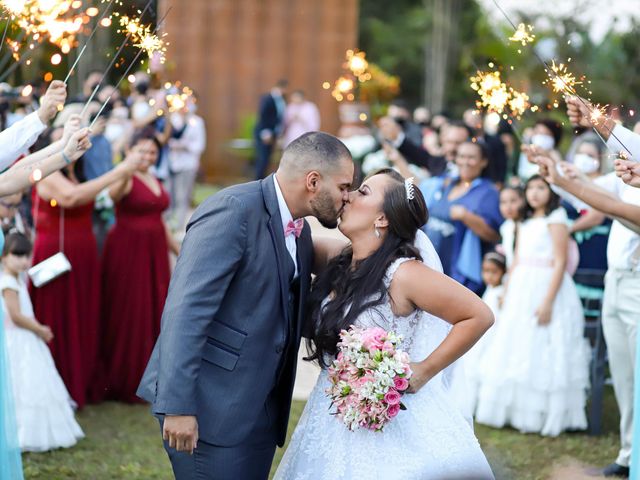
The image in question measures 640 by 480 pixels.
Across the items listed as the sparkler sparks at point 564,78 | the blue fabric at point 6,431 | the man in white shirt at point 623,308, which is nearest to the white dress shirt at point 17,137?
the blue fabric at point 6,431

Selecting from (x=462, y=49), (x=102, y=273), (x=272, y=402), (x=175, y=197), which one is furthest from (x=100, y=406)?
(x=462, y=49)

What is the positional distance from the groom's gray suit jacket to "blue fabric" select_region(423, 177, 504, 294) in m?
3.97

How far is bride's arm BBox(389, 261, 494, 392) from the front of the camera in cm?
380

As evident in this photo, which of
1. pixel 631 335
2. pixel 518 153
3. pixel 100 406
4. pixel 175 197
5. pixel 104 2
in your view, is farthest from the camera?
pixel 175 197

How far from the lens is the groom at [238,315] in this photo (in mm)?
3564

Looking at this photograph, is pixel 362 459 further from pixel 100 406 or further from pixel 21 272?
pixel 100 406

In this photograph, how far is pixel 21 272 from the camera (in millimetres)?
6645

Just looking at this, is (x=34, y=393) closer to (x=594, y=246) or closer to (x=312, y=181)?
(x=312, y=181)

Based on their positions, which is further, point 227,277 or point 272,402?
point 272,402

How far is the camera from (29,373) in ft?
20.7

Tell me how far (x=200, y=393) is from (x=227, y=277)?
50 centimetres

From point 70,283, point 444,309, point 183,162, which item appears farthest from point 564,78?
point 183,162

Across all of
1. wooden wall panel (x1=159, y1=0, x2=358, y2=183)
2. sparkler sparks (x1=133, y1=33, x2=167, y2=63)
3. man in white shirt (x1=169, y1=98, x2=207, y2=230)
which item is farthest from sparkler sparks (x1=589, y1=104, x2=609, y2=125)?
wooden wall panel (x1=159, y1=0, x2=358, y2=183)

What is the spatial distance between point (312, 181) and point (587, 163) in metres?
4.60
